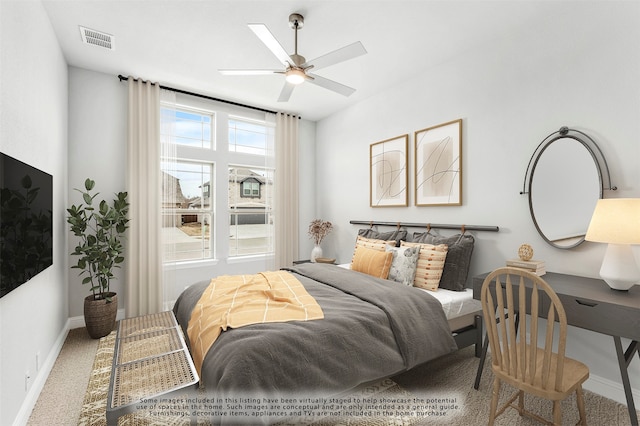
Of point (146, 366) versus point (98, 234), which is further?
point (98, 234)

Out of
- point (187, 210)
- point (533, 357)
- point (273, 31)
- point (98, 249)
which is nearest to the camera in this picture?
point (533, 357)

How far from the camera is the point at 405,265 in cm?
291

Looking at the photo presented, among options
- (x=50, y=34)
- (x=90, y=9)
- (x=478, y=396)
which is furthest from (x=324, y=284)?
(x=50, y=34)

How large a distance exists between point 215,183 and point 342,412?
331cm

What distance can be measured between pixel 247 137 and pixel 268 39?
8.73ft

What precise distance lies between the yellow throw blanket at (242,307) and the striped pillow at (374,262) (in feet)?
2.58

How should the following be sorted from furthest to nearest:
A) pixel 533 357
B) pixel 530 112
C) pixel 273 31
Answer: pixel 273 31 → pixel 530 112 → pixel 533 357

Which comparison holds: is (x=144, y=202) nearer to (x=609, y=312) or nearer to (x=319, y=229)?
(x=319, y=229)

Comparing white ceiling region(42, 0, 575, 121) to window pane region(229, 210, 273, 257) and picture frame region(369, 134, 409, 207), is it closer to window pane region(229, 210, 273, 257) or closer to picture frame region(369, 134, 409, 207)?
picture frame region(369, 134, 409, 207)

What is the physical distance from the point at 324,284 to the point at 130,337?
5.03ft

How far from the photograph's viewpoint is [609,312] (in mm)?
1736

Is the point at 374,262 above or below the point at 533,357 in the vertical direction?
above

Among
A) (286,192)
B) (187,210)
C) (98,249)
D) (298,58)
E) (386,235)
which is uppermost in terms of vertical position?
(298,58)

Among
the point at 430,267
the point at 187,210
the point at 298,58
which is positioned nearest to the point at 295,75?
the point at 298,58
